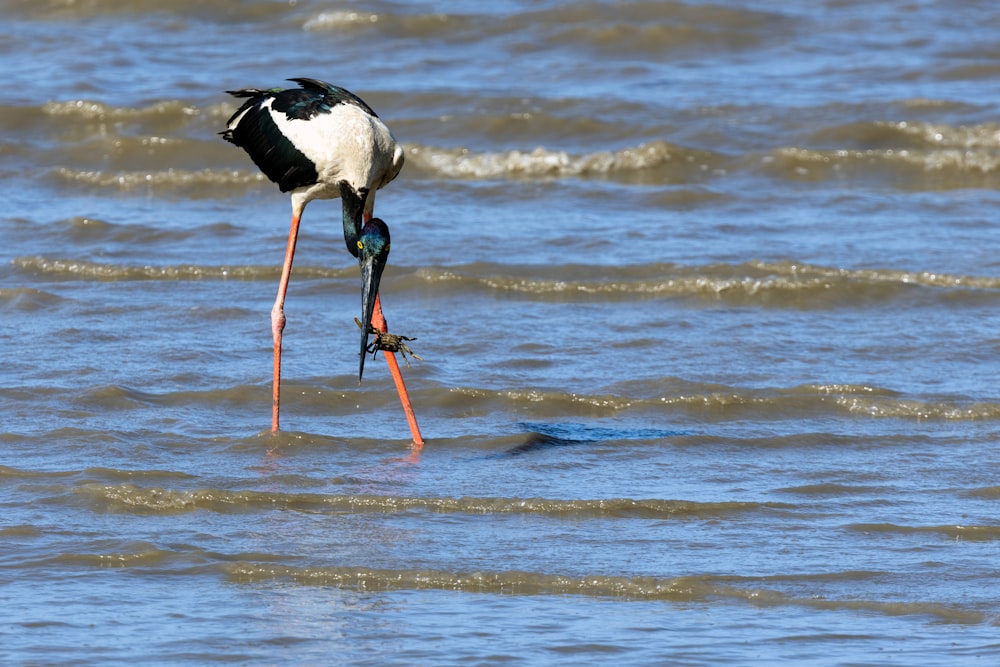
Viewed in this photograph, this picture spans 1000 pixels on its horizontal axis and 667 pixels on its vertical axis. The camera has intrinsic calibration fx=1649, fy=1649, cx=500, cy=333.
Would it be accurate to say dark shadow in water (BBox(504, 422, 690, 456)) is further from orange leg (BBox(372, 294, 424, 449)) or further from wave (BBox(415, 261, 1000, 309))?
wave (BBox(415, 261, 1000, 309))

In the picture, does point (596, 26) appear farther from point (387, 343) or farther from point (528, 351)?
point (387, 343)

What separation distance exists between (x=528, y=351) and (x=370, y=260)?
161cm

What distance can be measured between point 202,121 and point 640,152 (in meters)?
4.23

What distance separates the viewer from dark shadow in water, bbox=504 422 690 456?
797cm

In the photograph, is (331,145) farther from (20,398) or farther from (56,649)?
(56,649)

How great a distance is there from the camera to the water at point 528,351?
19.4 ft

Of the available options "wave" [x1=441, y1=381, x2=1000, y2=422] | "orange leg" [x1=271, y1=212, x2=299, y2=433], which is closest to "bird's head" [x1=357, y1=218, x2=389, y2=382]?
"orange leg" [x1=271, y1=212, x2=299, y2=433]

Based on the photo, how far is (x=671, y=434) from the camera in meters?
8.09

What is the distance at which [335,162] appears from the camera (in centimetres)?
849

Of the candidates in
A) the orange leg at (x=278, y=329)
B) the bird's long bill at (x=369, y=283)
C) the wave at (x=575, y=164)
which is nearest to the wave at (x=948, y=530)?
the bird's long bill at (x=369, y=283)

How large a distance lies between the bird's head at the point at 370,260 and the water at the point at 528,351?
0.56 m

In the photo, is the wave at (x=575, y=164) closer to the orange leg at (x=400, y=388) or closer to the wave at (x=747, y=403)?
the wave at (x=747, y=403)

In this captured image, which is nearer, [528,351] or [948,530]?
[948,530]

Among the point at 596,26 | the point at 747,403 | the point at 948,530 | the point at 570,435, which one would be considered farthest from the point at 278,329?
the point at 596,26
